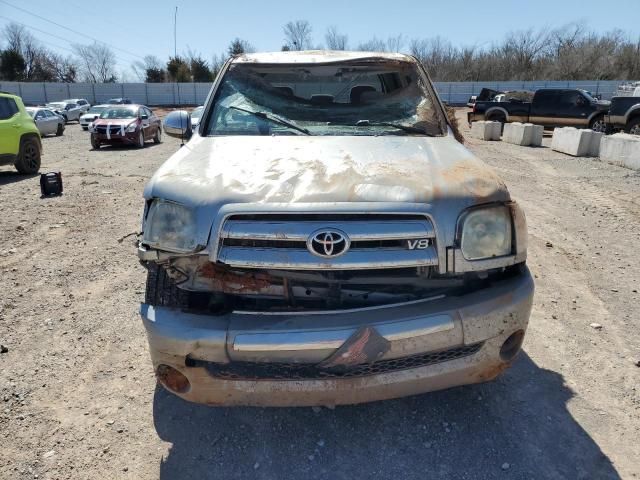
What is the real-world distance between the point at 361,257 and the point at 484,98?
28.0 m

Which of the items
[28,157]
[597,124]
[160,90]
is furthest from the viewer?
[160,90]

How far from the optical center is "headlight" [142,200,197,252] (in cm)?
220

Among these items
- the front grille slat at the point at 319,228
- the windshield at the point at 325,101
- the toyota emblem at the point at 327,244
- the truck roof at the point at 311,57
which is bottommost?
the toyota emblem at the point at 327,244

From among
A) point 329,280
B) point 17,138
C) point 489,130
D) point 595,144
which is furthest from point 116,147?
point 329,280

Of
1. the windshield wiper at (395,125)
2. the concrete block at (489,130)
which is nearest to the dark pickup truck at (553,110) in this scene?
the concrete block at (489,130)

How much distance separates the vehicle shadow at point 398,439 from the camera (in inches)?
89.5

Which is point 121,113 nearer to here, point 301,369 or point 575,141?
point 575,141

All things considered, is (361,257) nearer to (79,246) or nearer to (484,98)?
(79,246)

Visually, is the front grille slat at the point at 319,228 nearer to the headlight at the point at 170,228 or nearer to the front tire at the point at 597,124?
the headlight at the point at 170,228

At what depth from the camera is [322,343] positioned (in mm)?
2014

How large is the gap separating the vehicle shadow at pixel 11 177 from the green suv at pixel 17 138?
0.14 m

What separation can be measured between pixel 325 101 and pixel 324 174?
157cm

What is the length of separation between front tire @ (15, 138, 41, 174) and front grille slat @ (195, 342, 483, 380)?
10400 millimetres

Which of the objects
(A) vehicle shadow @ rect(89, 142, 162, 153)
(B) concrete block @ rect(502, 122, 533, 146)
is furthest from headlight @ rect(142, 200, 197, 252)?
(B) concrete block @ rect(502, 122, 533, 146)
